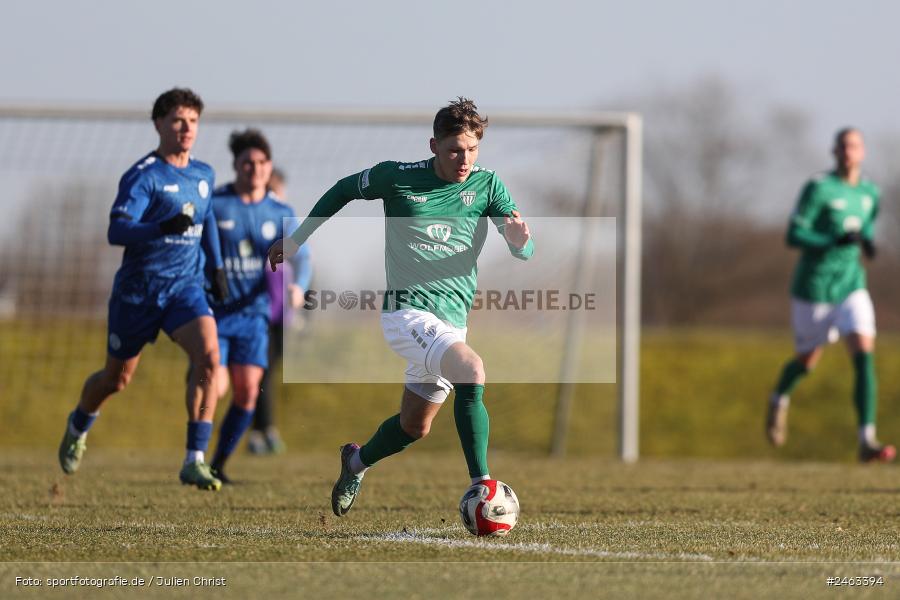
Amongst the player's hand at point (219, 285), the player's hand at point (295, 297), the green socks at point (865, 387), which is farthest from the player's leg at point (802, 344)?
the player's hand at point (219, 285)

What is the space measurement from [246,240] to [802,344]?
16.1 feet

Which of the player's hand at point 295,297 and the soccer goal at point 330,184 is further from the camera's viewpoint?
the soccer goal at point 330,184

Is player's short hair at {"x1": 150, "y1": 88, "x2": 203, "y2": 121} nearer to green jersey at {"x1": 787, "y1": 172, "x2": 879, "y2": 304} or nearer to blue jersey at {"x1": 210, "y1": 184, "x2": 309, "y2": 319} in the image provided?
blue jersey at {"x1": 210, "y1": 184, "x2": 309, "y2": 319}

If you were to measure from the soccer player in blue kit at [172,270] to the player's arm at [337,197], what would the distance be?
1409 mm

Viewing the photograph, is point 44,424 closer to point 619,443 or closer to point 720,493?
point 619,443

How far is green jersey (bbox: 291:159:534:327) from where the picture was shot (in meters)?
6.14

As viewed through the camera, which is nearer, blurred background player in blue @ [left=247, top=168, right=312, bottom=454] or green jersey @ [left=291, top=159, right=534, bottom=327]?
green jersey @ [left=291, top=159, right=534, bottom=327]

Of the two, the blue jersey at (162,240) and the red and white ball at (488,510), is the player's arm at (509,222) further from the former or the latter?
the blue jersey at (162,240)

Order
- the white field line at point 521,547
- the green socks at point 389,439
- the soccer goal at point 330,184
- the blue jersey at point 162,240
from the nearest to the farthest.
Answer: the white field line at point 521,547
the green socks at point 389,439
the blue jersey at point 162,240
the soccer goal at point 330,184

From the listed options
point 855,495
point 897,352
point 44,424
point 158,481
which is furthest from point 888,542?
point 897,352

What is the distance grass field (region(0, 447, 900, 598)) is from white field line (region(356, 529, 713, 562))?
0.04 ft

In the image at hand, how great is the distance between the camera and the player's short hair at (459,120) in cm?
601

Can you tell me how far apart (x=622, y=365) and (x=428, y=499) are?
6.25 metres

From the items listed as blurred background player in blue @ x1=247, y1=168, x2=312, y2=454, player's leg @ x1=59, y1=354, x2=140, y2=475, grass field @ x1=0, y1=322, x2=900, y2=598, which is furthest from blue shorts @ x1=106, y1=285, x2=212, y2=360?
blurred background player in blue @ x1=247, y1=168, x2=312, y2=454
